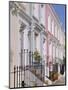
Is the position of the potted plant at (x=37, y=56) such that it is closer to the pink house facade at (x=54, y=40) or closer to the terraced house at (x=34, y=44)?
the terraced house at (x=34, y=44)

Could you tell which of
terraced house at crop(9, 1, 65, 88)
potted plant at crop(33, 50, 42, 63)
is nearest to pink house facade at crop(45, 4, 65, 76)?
terraced house at crop(9, 1, 65, 88)

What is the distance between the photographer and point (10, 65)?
2.17 metres

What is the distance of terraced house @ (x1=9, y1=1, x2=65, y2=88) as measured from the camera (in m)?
2.18

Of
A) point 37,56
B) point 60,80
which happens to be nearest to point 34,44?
point 37,56

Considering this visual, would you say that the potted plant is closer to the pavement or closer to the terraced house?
the terraced house

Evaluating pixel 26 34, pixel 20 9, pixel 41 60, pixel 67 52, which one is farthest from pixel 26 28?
pixel 67 52

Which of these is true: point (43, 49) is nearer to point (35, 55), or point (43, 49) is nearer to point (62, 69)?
point (35, 55)

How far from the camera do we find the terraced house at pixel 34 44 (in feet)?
7.16

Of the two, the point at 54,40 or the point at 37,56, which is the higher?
the point at 54,40

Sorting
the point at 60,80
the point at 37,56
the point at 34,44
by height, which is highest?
the point at 34,44

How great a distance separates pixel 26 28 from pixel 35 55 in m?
0.30

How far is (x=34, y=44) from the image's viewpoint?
2227 mm

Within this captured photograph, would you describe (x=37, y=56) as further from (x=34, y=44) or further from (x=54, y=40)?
(x=54, y=40)

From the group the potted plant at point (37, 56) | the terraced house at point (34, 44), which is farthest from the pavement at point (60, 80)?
the potted plant at point (37, 56)
